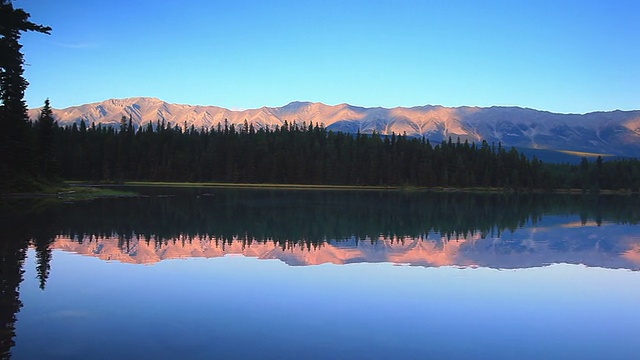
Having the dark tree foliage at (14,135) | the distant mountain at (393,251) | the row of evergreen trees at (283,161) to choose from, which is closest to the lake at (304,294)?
the distant mountain at (393,251)

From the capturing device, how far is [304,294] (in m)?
19.4

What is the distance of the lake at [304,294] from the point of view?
524 inches

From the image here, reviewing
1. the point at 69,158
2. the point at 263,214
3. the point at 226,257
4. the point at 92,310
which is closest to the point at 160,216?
the point at 263,214

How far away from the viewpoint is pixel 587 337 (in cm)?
1512

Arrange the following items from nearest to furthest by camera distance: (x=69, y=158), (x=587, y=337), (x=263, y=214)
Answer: (x=587, y=337)
(x=263, y=214)
(x=69, y=158)

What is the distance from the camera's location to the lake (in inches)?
524

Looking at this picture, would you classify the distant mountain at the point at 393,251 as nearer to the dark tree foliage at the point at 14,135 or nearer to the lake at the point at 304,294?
the lake at the point at 304,294

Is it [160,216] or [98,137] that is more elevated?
[98,137]

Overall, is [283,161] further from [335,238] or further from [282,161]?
[335,238]

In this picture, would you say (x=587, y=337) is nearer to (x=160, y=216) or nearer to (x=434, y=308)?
(x=434, y=308)

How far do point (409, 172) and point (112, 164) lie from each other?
96724mm

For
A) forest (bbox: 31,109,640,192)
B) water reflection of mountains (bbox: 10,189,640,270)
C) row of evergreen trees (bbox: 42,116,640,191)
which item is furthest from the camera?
row of evergreen trees (bbox: 42,116,640,191)

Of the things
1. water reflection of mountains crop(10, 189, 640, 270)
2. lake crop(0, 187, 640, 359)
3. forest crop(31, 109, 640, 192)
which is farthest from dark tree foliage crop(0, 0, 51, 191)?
forest crop(31, 109, 640, 192)

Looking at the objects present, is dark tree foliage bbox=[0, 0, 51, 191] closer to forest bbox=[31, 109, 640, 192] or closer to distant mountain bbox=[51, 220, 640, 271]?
distant mountain bbox=[51, 220, 640, 271]
